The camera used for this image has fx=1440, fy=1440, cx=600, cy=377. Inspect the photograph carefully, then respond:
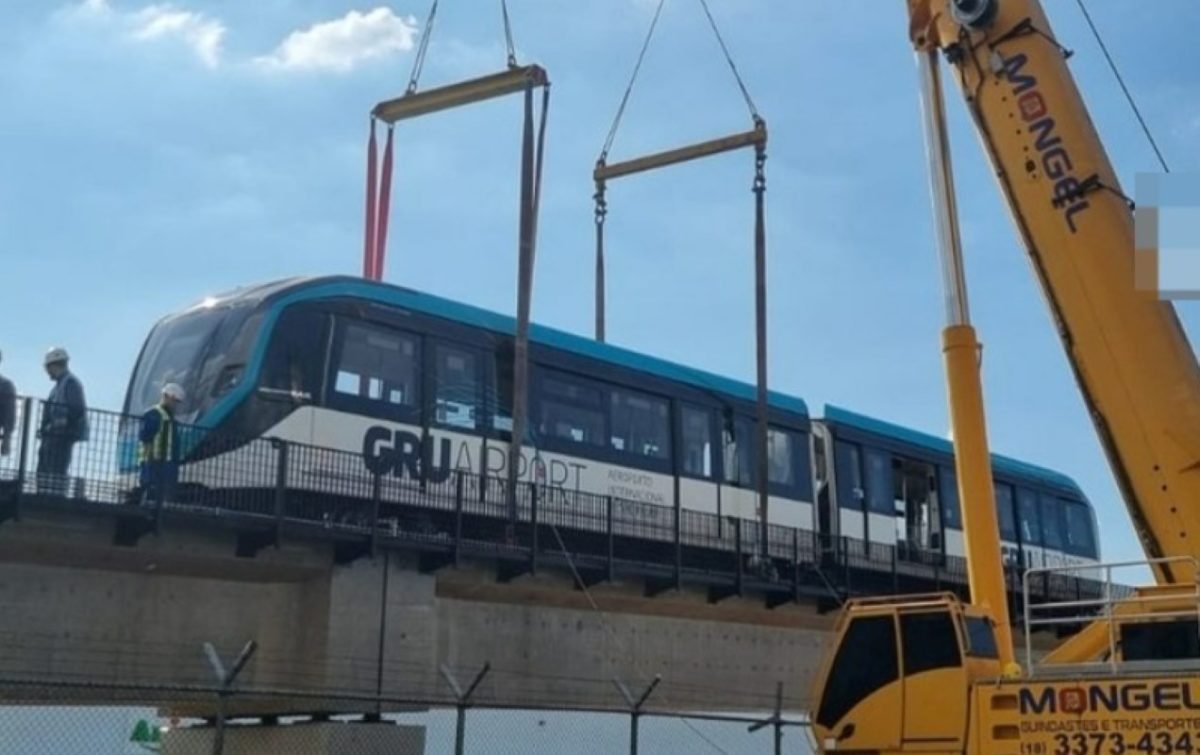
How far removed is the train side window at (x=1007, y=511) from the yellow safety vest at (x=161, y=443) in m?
18.7

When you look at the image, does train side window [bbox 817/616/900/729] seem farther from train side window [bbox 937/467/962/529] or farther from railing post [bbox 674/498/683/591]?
train side window [bbox 937/467/962/529]

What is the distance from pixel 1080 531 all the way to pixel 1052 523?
1653 mm

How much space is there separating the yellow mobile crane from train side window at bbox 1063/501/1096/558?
20135 millimetres

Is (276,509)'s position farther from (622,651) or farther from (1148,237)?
(1148,237)

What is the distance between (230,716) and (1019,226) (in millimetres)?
10071

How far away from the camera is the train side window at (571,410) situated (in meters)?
18.9

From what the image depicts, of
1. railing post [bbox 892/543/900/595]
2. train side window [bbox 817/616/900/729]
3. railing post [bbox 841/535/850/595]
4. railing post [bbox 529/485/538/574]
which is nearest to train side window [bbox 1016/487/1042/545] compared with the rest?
railing post [bbox 892/543/900/595]

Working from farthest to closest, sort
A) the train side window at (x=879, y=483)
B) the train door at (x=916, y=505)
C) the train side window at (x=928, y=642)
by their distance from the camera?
the train door at (x=916, y=505), the train side window at (x=879, y=483), the train side window at (x=928, y=642)

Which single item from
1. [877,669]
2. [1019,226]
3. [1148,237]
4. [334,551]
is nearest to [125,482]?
[334,551]

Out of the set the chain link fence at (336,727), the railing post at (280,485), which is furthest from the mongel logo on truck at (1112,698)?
the railing post at (280,485)

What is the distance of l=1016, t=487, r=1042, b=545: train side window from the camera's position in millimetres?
29219

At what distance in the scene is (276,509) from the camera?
1430cm


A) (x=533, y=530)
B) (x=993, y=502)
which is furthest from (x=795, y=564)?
(x=993, y=502)

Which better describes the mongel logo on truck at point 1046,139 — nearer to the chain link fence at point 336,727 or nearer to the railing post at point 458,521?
the chain link fence at point 336,727
